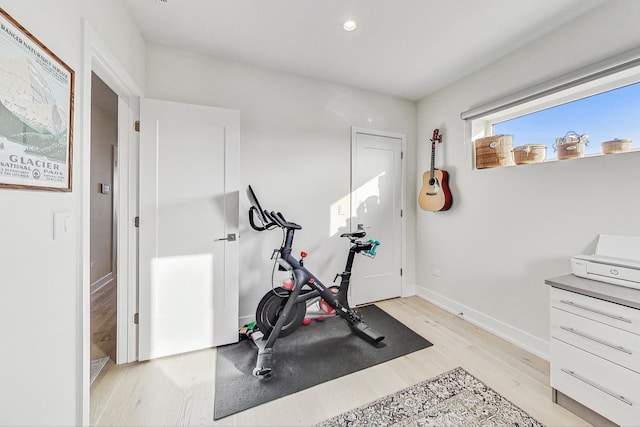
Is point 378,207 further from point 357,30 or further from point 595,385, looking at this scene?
point 595,385

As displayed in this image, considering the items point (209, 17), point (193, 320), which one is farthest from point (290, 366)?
point (209, 17)

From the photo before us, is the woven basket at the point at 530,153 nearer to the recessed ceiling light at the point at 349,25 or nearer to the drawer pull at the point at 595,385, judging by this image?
the drawer pull at the point at 595,385

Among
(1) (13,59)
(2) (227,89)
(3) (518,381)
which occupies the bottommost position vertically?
(3) (518,381)

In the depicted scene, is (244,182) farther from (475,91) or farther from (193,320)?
(475,91)

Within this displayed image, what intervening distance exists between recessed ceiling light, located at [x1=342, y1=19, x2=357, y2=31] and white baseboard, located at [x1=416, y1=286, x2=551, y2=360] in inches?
115

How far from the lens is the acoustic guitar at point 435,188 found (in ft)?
9.42

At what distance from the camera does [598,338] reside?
55.0 inches

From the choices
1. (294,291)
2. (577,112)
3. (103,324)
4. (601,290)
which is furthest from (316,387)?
(577,112)

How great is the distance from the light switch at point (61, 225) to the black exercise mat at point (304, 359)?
1284mm

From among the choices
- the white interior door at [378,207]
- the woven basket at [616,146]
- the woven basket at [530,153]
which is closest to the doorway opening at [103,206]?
the white interior door at [378,207]

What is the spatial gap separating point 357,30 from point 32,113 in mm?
2065

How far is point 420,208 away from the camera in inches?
131

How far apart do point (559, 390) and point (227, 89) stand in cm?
343

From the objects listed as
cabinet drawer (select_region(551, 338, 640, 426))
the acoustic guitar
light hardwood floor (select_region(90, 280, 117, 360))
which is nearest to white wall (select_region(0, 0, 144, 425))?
light hardwood floor (select_region(90, 280, 117, 360))
